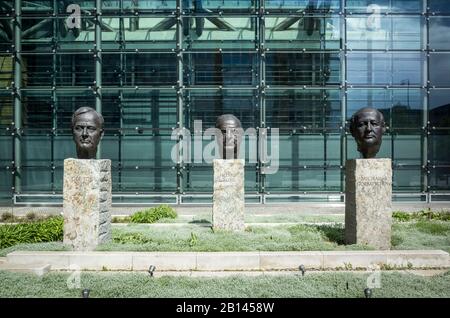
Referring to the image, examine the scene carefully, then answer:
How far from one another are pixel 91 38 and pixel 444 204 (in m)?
14.2

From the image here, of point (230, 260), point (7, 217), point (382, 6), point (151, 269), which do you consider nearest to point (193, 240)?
point (230, 260)

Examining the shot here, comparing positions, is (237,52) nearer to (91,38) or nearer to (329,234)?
(91,38)

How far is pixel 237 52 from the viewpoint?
16.7 m

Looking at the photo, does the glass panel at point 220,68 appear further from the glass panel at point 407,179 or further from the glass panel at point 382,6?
the glass panel at point 407,179

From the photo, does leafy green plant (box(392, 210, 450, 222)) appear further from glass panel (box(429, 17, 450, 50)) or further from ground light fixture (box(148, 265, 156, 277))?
ground light fixture (box(148, 265, 156, 277))

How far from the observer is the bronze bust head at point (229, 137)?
10.7 meters

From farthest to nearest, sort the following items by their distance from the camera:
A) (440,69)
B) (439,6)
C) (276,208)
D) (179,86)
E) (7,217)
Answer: (440,69) → (439,6) → (179,86) → (276,208) → (7,217)

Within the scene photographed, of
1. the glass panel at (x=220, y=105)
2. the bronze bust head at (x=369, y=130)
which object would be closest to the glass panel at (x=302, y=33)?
the glass panel at (x=220, y=105)

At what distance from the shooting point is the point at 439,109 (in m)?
16.8

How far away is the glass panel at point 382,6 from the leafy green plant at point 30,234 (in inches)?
516

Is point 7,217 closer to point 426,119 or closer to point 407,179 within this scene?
point 407,179

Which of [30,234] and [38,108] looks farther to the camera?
[38,108]

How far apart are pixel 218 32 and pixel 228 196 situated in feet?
27.8
